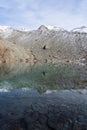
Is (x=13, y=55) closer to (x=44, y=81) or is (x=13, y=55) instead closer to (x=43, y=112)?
(x=44, y=81)

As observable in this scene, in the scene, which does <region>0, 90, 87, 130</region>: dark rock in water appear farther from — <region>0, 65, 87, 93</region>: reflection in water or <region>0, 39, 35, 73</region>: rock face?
<region>0, 39, 35, 73</region>: rock face

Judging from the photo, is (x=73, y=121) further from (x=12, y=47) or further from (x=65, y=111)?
(x=12, y=47)

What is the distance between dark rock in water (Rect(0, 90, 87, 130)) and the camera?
83.1ft

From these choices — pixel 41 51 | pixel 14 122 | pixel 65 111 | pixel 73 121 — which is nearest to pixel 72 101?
pixel 65 111

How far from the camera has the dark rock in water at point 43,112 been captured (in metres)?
25.3

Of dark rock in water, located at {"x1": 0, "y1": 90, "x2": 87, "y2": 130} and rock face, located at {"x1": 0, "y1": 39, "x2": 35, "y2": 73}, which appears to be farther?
rock face, located at {"x1": 0, "y1": 39, "x2": 35, "y2": 73}

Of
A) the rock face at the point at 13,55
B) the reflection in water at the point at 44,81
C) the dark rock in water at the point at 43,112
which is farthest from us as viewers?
the rock face at the point at 13,55

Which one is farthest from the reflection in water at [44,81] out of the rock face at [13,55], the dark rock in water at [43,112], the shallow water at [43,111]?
the rock face at [13,55]

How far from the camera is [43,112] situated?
29.6 meters

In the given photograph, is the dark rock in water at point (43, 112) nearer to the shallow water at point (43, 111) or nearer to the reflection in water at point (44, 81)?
the shallow water at point (43, 111)

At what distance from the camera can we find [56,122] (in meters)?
26.2

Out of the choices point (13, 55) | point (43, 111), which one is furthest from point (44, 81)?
point (13, 55)

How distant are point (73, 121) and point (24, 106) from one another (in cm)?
783

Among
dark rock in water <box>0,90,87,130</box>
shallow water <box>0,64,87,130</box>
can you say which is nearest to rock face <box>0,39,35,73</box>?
shallow water <box>0,64,87,130</box>
